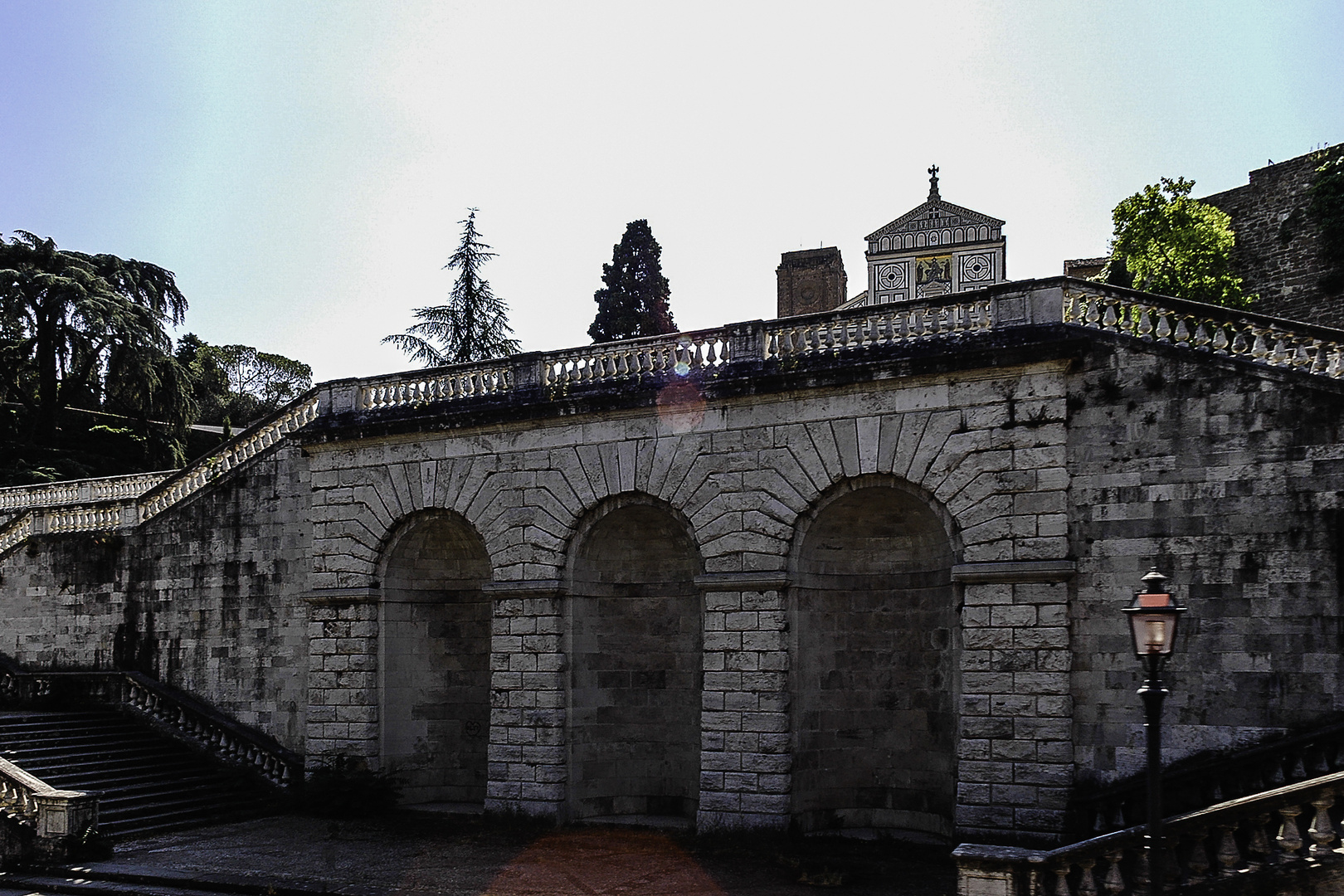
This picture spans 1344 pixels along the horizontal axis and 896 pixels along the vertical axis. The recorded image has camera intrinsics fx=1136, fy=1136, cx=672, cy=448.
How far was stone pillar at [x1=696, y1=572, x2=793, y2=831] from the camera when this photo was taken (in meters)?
13.9

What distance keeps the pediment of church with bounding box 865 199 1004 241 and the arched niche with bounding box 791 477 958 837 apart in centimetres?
3194

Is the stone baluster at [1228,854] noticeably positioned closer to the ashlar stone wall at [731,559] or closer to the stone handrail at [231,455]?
the ashlar stone wall at [731,559]

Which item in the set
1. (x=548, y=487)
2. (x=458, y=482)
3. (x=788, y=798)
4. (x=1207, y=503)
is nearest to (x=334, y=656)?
(x=458, y=482)

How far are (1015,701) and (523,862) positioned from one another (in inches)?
231

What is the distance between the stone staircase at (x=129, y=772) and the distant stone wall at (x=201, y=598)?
1.01m

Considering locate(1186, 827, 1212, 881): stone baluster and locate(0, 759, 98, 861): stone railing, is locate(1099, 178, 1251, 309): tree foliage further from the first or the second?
locate(0, 759, 98, 861): stone railing

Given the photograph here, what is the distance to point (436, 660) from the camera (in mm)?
18000

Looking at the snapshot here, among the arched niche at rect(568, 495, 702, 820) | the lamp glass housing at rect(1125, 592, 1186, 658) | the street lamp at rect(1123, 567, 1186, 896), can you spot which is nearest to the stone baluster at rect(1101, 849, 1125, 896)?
the street lamp at rect(1123, 567, 1186, 896)

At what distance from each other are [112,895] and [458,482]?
685 cm

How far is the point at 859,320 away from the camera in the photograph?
1419 cm

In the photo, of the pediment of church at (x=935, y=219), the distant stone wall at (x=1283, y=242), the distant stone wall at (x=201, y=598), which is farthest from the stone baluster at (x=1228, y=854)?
the pediment of church at (x=935, y=219)

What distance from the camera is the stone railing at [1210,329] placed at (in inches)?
455

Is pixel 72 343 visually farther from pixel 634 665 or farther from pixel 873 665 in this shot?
pixel 873 665

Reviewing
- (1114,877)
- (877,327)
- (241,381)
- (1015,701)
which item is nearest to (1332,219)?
(877,327)
